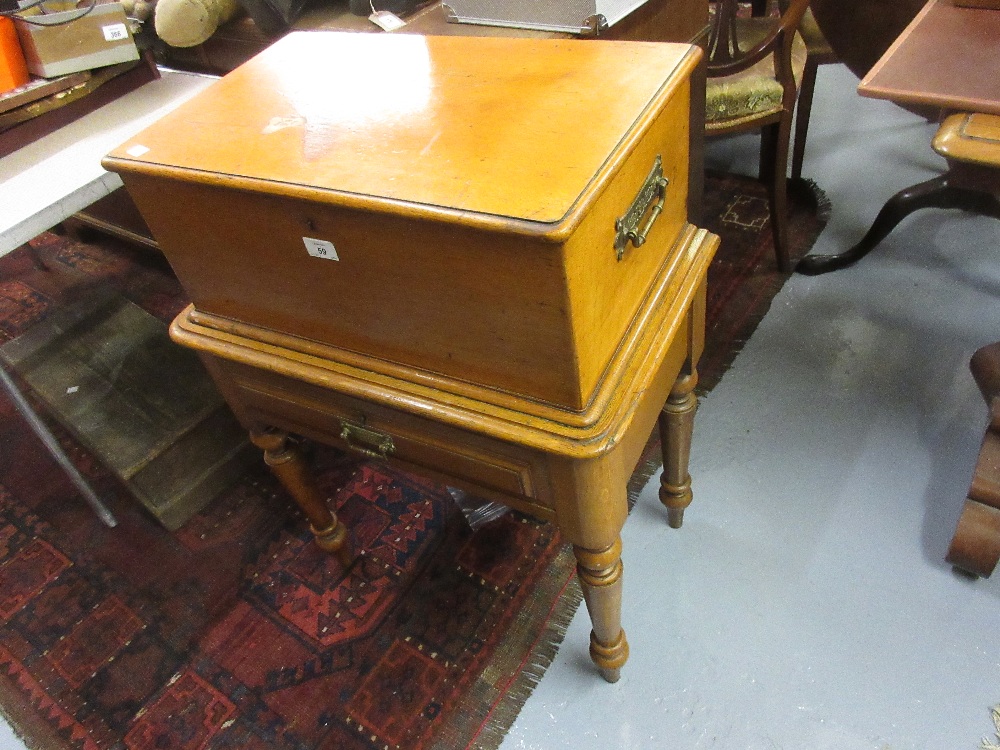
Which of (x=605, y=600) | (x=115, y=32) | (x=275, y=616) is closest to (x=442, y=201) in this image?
(x=605, y=600)

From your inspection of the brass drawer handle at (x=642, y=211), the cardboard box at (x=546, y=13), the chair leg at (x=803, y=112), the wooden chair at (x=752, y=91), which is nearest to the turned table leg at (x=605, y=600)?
the brass drawer handle at (x=642, y=211)

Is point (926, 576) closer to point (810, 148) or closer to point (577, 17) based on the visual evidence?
point (577, 17)

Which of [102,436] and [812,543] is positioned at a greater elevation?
[102,436]

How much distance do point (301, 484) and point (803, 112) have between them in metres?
1.75

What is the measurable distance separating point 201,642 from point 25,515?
680 mm

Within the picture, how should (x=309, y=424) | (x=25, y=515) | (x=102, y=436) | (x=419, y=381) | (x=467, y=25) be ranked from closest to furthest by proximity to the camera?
(x=419, y=381) < (x=309, y=424) < (x=467, y=25) < (x=102, y=436) < (x=25, y=515)

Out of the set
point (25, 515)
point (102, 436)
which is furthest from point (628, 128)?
point (25, 515)

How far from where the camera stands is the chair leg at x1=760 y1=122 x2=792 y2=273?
71.0 inches

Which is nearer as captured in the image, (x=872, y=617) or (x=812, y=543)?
(x=872, y=617)

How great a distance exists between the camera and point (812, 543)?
54.0 inches

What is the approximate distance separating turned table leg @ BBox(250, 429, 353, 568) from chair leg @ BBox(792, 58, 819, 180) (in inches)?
67.3

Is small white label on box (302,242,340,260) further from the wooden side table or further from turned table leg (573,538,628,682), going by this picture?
the wooden side table

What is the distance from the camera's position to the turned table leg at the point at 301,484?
1155 mm

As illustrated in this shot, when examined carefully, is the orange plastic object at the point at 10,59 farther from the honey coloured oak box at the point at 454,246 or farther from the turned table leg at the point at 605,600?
the turned table leg at the point at 605,600
